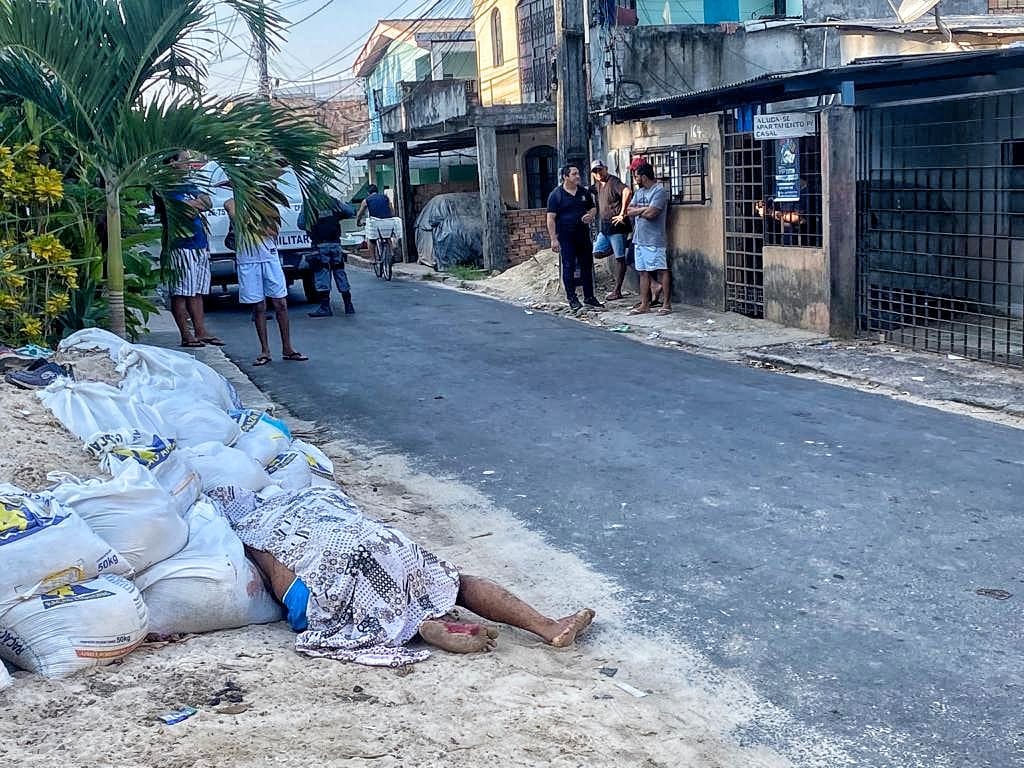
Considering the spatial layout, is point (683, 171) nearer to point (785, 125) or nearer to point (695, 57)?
point (785, 125)

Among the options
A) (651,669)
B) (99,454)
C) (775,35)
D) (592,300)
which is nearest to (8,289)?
(99,454)

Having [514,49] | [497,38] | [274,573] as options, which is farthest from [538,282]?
[274,573]

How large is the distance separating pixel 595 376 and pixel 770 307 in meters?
3.73

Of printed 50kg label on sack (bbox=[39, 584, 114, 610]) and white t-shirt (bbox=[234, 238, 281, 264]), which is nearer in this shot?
printed 50kg label on sack (bbox=[39, 584, 114, 610])

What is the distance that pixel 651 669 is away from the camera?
4.27m

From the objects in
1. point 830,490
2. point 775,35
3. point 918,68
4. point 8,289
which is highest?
point 775,35

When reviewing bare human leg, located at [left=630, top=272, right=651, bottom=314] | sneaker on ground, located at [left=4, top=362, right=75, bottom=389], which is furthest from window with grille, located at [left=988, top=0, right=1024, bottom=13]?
sneaker on ground, located at [left=4, top=362, right=75, bottom=389]

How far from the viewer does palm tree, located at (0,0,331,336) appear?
26.2ft

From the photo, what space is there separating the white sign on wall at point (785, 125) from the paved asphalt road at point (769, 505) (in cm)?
260

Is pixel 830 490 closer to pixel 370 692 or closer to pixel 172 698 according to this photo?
pixel 370 692

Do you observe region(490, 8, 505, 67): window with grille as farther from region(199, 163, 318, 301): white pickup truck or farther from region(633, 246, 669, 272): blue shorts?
region(633, 246, 669, 272): blue shorts

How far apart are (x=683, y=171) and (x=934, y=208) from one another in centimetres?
318

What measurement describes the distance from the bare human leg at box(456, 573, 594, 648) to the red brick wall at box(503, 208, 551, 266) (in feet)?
59.1

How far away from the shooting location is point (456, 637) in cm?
430
